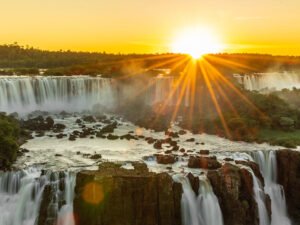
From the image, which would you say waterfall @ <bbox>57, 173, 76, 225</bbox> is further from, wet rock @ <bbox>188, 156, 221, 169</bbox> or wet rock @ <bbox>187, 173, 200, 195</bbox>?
wet rock @ <bbox>188, 156, 221, 169</bbox>

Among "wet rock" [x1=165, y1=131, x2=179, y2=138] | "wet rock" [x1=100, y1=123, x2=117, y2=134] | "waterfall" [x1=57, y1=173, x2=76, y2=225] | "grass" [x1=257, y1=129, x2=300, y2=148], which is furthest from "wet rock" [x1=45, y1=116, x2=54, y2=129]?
"grass" [x1=257, y1=129, x2=300, y2=148]

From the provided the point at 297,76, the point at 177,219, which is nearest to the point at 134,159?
the point at 177,219

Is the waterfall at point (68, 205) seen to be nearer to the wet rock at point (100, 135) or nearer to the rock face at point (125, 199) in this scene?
the rock face at point (125, 199)

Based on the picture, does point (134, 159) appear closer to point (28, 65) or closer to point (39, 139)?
point (39, 139)

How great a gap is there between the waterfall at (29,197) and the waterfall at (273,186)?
478 inches

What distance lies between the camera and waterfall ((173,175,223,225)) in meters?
23.7

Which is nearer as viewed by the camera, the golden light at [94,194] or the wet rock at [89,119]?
the golden light at [94,194]

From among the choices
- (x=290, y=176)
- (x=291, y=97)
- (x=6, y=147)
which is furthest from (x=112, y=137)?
(x=291, y=97)

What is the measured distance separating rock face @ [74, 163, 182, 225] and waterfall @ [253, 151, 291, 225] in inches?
300

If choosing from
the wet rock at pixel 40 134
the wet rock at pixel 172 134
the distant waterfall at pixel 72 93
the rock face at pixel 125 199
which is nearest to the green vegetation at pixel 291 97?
the distant waterfall at pixel 72 93

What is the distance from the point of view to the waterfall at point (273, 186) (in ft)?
90.8

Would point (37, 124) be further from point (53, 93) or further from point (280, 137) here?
point (280, 137)

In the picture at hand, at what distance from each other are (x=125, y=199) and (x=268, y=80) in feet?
157

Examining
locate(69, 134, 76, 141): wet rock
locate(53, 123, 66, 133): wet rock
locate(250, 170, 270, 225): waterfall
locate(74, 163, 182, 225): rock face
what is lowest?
locate(250, 170, 270, 225): waterfall
